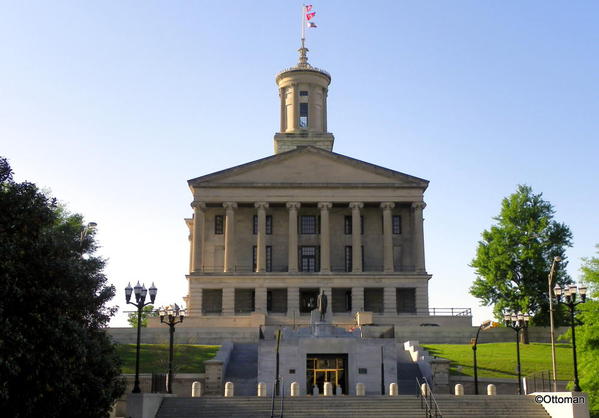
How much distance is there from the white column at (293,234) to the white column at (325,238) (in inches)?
98.2

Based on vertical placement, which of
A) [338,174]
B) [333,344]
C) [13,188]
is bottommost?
[333,344]

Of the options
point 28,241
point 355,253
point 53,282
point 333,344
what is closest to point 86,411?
point 53,282

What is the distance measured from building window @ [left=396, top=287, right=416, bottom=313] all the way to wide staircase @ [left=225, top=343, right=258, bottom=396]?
2450 cm

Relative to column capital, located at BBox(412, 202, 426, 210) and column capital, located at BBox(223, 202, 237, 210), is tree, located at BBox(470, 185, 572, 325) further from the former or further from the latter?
column capital, located at BBox(223, 202, 237, 210)

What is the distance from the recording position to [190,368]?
154 feet

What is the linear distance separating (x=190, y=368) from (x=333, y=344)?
9.34 m

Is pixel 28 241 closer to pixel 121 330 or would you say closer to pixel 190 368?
pixel 190 368

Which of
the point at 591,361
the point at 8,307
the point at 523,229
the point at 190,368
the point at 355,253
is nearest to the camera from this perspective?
the point at 8,307

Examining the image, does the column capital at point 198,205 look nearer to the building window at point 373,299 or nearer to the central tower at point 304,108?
the central tower at point 304,108

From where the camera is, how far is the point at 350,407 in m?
33.4

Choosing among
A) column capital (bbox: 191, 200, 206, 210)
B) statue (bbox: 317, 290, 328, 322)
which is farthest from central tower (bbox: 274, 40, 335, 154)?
statue (bbox: 317, 290, 328, 322)

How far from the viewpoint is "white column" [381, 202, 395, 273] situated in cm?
7512

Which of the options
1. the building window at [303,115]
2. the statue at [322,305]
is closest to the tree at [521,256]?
the statue at [322,305]

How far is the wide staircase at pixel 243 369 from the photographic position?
43156 millimetres
